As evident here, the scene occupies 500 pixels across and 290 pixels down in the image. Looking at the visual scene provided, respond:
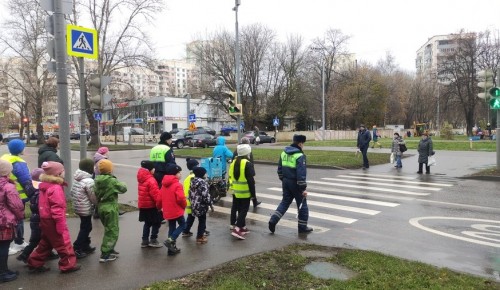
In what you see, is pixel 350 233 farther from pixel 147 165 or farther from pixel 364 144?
pixel 364 144

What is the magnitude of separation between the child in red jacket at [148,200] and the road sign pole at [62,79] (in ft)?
12.2

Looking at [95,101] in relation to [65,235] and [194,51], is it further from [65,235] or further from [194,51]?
[194,51]

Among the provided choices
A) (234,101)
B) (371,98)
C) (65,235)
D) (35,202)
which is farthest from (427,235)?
(371,98)

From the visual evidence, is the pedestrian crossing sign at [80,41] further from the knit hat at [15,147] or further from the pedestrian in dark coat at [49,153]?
the knit hat at [15,147]

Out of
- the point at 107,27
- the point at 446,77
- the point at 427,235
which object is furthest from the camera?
the point at 446,77

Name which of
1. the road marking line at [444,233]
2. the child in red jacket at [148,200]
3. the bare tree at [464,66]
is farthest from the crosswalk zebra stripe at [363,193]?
the bare tree at [464,66]

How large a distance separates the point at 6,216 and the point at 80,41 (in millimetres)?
5026

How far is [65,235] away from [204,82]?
48356 millimetres

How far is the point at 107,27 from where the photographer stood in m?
38.3

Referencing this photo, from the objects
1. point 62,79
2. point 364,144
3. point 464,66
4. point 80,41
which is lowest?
point 364,144

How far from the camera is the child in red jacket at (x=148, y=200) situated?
5961mm

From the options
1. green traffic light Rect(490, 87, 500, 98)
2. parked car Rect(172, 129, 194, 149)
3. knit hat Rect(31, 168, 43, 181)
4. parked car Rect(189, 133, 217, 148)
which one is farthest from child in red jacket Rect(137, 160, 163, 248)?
parked car Rect(172, 129, 194, 149)

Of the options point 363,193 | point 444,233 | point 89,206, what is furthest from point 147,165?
point 363,193

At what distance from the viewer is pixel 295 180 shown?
275 inches
